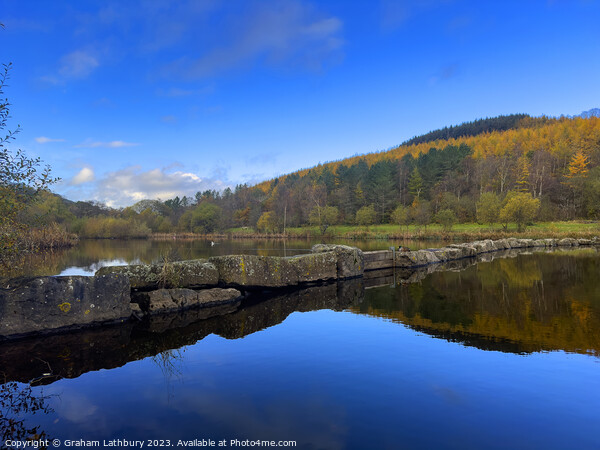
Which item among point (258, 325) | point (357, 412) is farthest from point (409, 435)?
point (258, 325)

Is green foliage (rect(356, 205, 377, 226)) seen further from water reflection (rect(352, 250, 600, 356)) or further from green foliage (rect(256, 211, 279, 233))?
water reflection (rect(352, 250, 600, 356))

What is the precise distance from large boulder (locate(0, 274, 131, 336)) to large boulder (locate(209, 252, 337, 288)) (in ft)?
10.3

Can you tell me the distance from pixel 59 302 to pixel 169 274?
2.89 metres

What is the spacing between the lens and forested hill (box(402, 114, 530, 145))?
483 ft

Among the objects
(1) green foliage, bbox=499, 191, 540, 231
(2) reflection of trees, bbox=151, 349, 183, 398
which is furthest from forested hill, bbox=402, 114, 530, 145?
(2) reflection of trees, bbox=151, 349, 183, 398

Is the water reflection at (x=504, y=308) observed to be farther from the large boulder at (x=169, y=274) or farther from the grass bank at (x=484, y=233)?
the grass bank at (x=484, y=233)

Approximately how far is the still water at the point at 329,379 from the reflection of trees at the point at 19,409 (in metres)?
0.03

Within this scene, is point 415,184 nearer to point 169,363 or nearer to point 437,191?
point 437,191

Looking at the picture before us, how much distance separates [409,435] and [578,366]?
3741mm

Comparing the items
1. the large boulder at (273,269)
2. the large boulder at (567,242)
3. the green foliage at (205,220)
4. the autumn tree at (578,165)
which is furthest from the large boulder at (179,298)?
the autumn tree at (578,165)

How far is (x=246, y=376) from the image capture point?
5.52m

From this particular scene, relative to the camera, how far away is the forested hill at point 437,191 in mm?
66375

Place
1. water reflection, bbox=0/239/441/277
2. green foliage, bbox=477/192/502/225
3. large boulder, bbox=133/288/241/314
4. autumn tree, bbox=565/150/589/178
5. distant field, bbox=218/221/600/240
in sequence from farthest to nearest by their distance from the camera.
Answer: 1. autumn tree, bbox=565/150/589/178
2. green foliage, bbox=477/192/502/225
3. distant field, bbox=218/221/600/240
4. water reflection, bbox=0/239/441/277
5. large boulder, bbox=133/288/241/314

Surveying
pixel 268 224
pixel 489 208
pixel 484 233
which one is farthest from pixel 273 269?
pixel 268 224
